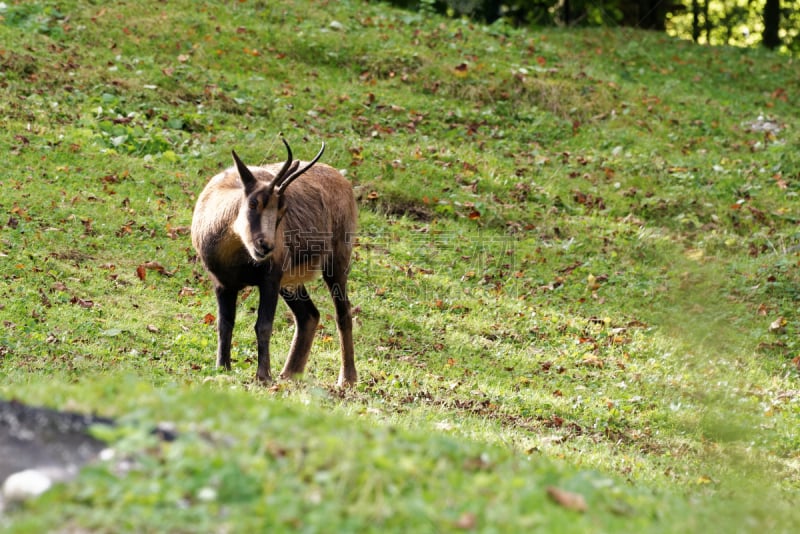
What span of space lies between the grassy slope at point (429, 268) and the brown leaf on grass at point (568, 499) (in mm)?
55

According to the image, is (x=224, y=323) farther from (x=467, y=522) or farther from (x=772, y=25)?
(x=772, y=25)

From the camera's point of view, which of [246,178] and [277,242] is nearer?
[246,178]

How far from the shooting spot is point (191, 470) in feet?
13.7

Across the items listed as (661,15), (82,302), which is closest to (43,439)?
(82,302)

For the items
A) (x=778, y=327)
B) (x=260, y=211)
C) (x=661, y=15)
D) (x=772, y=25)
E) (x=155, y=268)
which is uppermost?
(x=772, y=25)

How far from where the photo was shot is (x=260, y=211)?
328 inches

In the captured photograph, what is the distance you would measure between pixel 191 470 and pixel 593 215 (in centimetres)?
1225

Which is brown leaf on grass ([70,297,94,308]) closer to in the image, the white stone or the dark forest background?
the white stone

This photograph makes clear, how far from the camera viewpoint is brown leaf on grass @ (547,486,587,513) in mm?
4367

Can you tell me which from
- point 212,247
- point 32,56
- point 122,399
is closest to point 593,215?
point 212,247

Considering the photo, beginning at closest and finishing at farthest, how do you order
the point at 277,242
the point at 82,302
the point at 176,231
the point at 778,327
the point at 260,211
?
the point at 260,211 < the point at 277,242 < the point at 82,302 < the point at 778,327 < the point at 176,231

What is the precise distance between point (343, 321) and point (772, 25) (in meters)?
24.8

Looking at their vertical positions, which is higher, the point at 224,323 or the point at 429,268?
the point at 224,323

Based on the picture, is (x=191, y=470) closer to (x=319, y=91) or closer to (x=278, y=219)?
(x=278, y=219)
